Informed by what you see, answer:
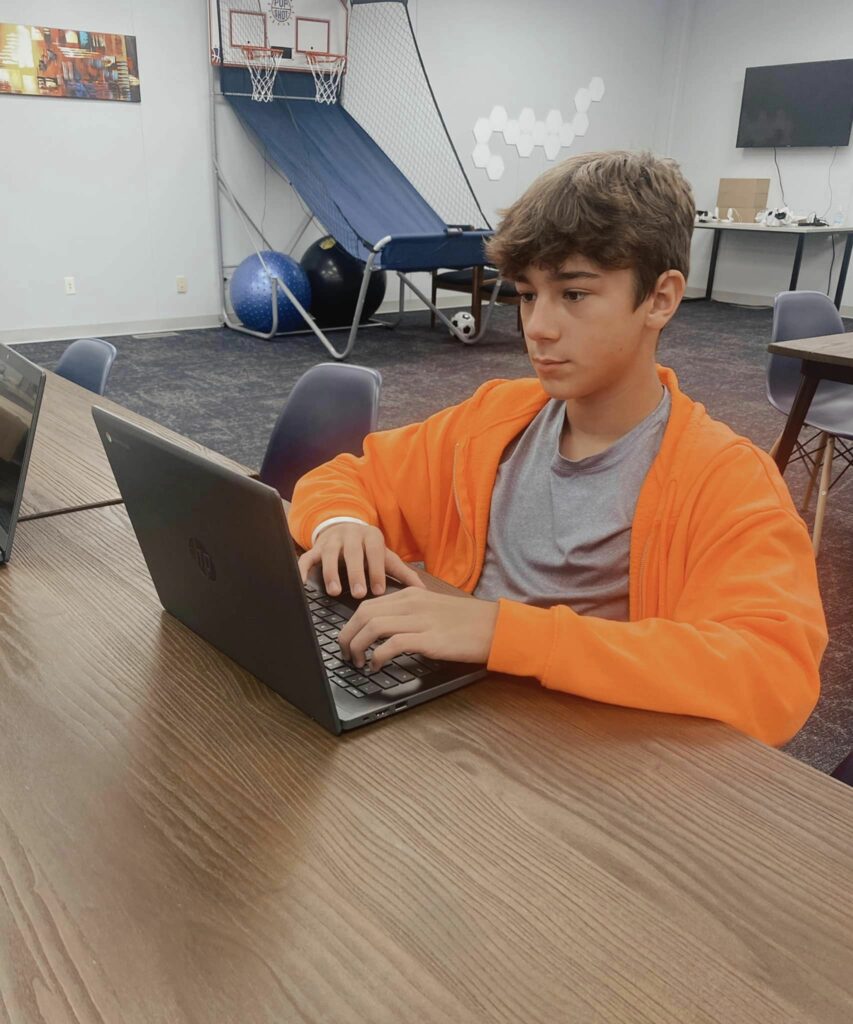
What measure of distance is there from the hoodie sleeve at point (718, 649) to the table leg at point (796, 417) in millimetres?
1823

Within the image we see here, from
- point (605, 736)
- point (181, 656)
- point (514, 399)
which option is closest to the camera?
point (605, 736)

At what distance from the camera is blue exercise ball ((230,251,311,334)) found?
545cm

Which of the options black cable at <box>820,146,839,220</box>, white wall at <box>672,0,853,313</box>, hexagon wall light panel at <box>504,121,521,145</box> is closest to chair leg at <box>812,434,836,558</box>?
white wall at <box>672,0,853,313</box>

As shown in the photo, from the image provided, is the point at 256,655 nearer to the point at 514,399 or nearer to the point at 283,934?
the point at 283,934

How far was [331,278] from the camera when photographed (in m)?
5.70

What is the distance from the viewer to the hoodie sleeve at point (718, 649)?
745 mm

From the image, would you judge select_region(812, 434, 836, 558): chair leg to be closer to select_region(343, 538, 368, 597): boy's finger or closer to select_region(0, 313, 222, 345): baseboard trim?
select_region(343, 538, 368, 597): boy's finger

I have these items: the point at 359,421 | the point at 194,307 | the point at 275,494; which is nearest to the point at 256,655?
the point at 275,494

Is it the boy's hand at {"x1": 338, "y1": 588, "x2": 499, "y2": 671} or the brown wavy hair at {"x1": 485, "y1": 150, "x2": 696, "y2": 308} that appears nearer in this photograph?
the boy's hand at {"x1": 338, "y1": 588, "x2": 499, "y2": 671}

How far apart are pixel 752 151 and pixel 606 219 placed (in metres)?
7.67

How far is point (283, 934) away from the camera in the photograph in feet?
1.67

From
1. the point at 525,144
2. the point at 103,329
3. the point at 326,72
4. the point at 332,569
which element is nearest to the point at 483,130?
the point at 525,144

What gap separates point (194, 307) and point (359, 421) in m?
4.64

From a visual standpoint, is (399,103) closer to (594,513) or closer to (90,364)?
(90,364)
